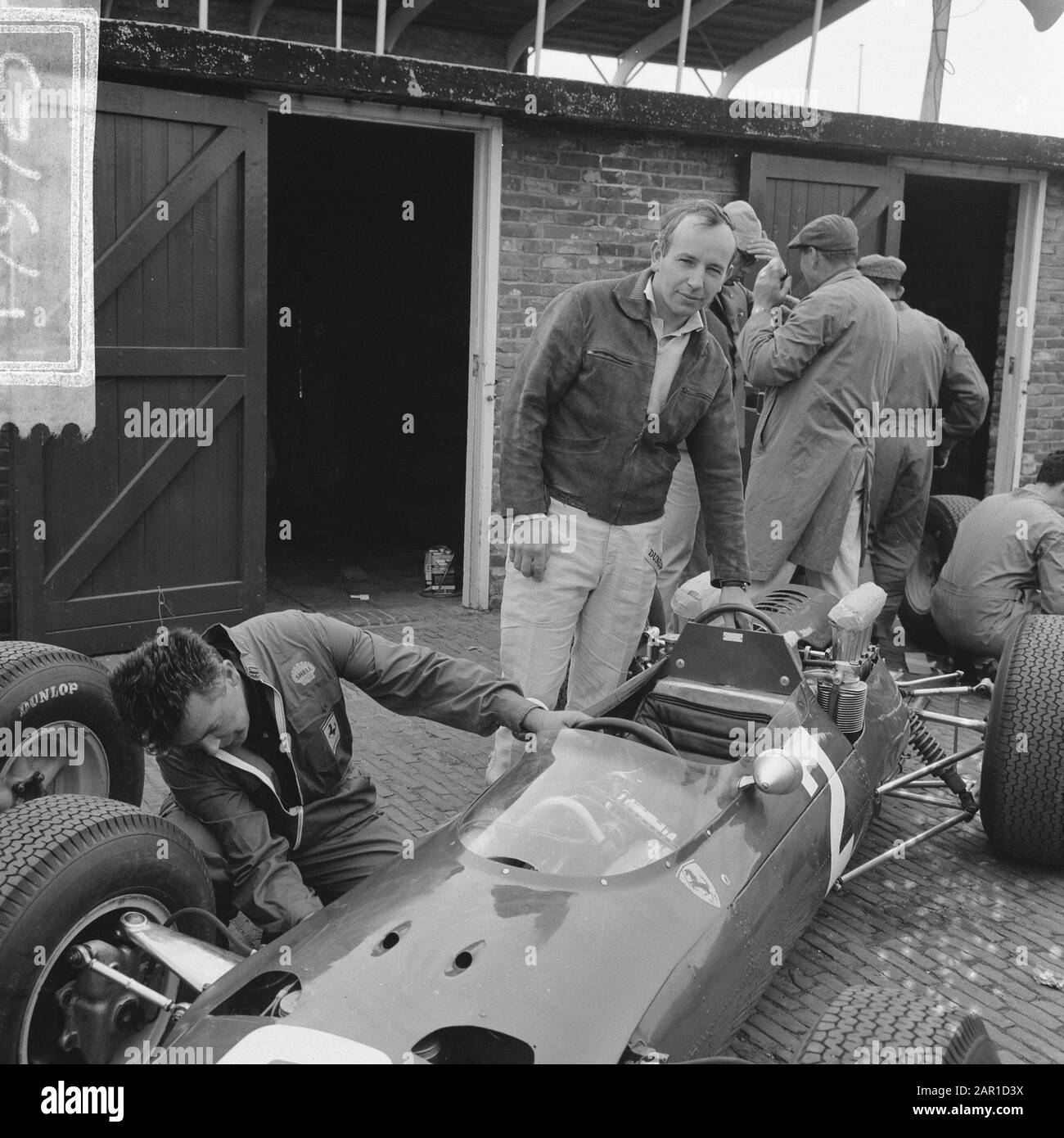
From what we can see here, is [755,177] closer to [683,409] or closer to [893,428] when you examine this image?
[893,428]

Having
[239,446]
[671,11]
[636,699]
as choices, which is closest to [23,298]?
[239,446]

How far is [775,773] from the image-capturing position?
10.3 ft

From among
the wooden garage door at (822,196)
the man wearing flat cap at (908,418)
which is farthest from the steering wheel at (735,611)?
the wooden garage door at (822,196)

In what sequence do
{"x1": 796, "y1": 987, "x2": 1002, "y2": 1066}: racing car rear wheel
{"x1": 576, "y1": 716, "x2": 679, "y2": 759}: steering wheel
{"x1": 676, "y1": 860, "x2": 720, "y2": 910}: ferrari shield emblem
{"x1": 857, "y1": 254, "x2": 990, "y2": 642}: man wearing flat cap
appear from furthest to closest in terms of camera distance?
{"x1": 857, "y1": 254, "x2": 990, "y2": 642}: man wearing flat cap
{"x1": 576, "y1": 716, "x2": 679, "y2": 759}: steering wheel
{"x1": 676, "y1": 860, "x2": 720, "y2": 910}: ferrari shield emblem
{"x1": 796, "y1": 987, "x2": 1002, "y2": 1066}: racing car rear wheel

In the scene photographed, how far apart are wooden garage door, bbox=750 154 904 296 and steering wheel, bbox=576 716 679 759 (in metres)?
6.13

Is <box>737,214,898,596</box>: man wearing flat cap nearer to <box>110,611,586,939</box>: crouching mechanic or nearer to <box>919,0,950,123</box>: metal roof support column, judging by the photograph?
<box>110,611,586,939</box>: crouching mechanic

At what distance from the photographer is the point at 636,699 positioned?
3.99 metres

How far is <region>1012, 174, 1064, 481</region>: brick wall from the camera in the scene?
10117 mm

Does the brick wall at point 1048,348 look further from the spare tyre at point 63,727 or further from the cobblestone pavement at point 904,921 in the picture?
the spare tyre at point 63,727

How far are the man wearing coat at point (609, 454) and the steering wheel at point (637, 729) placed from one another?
0.97 meters

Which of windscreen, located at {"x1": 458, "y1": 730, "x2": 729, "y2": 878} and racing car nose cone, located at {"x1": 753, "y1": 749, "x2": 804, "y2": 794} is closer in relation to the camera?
windscreen, located at {"x1": 458, "y1": 730, "x2": 729, "y2": 878}

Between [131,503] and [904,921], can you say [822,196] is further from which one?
[904,921]

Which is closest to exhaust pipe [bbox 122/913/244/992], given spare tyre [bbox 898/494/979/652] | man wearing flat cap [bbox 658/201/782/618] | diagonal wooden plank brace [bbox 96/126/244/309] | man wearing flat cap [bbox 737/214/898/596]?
man wearing flat cap [bbox 658/201/782/618]
